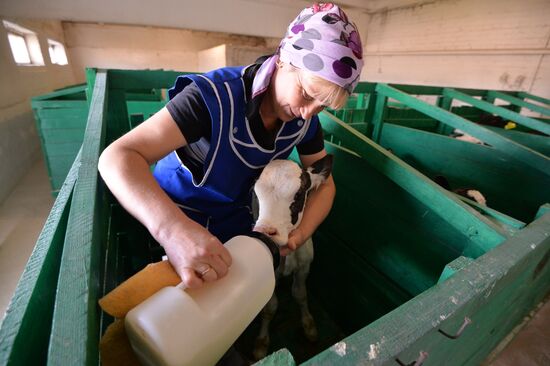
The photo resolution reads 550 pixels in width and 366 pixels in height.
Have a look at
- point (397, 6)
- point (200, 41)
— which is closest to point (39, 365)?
point (397, 6)

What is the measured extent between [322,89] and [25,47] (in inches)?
282

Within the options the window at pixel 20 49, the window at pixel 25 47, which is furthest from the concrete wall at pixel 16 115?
the window at pixel 20 49

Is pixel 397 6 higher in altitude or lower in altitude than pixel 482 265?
higher

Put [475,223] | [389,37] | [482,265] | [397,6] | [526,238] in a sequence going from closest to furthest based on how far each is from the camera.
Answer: [482,265] → [526,238] → [475,223] → [397,6] → [389,37]

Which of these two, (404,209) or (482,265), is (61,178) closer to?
(404,209)

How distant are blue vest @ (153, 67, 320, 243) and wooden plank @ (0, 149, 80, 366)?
439 millimetres

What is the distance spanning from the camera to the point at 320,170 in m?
1.12

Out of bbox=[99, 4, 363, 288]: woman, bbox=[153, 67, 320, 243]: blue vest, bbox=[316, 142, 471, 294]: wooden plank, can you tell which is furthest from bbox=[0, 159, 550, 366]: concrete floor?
bbox=[153, 67, 320, 243]: blue vest

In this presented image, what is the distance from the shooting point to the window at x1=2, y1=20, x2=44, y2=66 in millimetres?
5029

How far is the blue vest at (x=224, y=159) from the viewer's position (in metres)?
0.86

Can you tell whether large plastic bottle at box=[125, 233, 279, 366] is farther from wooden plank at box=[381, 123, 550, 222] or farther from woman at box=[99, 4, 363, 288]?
wooden plank at box=[381, 123, 550, 222]

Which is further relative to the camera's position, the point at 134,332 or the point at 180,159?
the point at 180,159

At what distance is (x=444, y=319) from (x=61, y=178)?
380cm

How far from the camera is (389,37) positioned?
7.15 m
